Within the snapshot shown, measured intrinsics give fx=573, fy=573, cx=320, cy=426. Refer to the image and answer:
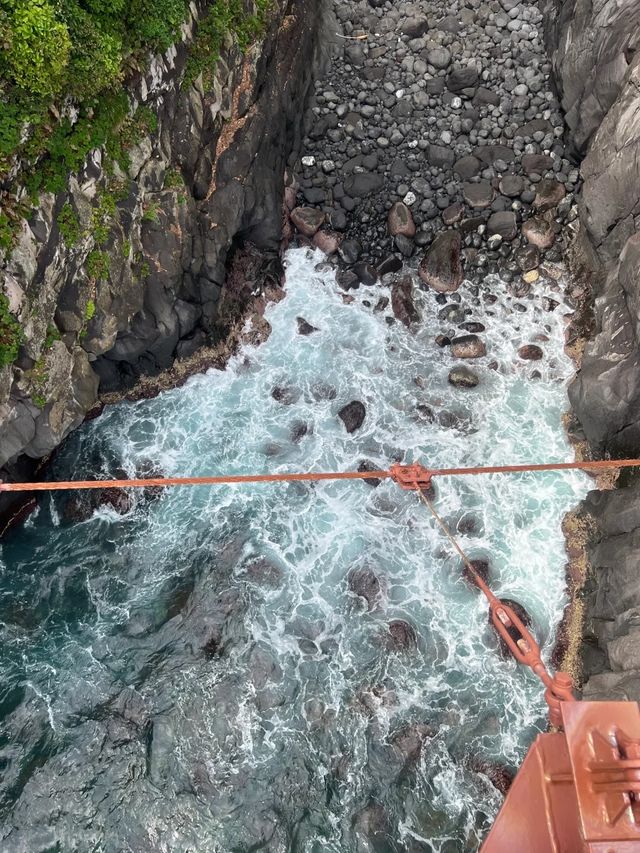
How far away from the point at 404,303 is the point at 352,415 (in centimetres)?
463

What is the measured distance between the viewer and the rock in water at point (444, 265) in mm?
19672

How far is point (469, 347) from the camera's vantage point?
1880 centimetres

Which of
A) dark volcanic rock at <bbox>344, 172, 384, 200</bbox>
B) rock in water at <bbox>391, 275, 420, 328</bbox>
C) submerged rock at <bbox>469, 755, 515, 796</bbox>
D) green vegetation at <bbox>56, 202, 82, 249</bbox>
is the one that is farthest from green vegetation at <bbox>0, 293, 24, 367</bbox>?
submerged rock at <bbox>469, 755, 515, 796</bbox>

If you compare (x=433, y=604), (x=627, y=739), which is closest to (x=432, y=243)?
(x=433, y=604)

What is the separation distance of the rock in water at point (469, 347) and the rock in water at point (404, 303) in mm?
1722

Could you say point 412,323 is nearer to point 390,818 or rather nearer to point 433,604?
point 433,604

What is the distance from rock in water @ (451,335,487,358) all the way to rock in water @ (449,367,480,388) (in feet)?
2.34

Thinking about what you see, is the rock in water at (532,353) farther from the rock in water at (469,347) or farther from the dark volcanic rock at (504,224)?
the dark volcanic rock at (504,224)

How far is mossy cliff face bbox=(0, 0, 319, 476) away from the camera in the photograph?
42.6 ft

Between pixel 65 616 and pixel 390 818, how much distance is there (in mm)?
9168

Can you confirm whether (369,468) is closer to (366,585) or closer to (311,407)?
(311,407)

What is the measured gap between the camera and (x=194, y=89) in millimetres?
15562

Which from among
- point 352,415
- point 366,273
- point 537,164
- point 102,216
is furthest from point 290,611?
point 537,164

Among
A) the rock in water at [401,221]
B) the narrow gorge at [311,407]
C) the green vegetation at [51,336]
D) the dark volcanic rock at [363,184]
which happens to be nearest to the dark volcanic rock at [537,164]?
the narrow gorge at [311,407]
